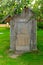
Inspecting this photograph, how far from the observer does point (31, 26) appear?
1485 centimetres

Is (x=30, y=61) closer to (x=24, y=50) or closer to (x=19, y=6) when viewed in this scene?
(x=24, y=50)

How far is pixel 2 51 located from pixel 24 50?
5.39ft

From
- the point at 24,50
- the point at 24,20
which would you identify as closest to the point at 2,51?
the point at 24,50

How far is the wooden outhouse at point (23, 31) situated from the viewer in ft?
48.4

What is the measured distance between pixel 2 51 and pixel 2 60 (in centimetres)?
208

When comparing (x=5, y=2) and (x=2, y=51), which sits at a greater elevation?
(x=5, y=2)

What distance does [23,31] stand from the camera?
583 inches

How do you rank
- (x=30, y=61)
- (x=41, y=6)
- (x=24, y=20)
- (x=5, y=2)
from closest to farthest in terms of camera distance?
(x=5, y=2), (x=41, y=6), (x=30, y=61), (x=24, y=20)

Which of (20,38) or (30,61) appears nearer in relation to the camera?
(30,61)

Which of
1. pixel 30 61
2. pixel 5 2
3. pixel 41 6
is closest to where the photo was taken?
pixel 5 2

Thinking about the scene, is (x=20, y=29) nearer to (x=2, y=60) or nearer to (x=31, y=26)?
(x=31, y=26)

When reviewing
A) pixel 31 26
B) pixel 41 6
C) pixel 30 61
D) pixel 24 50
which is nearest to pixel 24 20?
pixel 31 26

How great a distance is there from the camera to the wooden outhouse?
14742 millimetres

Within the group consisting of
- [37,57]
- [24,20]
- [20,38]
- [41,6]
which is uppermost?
[41,6]
